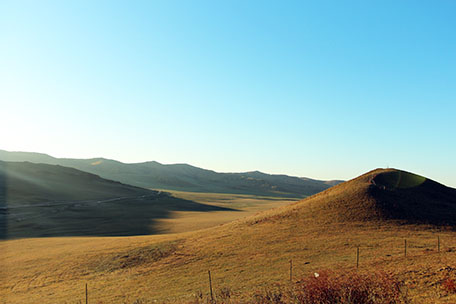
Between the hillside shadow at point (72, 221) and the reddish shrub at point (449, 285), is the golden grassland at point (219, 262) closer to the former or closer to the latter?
the reddish shrub at point (449, 285)

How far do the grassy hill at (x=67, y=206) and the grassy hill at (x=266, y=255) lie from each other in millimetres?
15290

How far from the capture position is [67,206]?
97.8 m

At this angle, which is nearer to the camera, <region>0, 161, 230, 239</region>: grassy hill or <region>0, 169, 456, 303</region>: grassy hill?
<region>0, 169, 456, 303</region>: grassy hill

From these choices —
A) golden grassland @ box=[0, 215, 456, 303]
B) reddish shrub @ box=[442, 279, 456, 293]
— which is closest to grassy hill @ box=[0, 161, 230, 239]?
golden grassland @ box=[0, 215, 456, 303]

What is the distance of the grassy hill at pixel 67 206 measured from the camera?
65.9 m

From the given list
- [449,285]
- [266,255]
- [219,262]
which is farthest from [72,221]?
[449,285]

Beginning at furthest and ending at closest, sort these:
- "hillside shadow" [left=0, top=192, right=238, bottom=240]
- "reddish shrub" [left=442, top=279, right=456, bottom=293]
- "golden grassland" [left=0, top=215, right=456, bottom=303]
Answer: "hillside shadow" [left=0, top=192, right=238, bottom=240]
"golden grassland" [left=0, top=215, right=456, bottom=303]
"reddish shrub" [left=442, top=279, right=456, bottom=293]

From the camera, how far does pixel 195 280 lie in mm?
24734

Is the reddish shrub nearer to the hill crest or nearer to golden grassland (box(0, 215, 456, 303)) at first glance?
golden grassland (box(0, 215, 456, 303))

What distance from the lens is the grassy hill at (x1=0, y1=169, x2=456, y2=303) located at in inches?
843

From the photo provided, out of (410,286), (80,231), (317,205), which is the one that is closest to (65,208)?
(80,231)

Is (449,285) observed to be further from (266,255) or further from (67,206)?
(67,206)

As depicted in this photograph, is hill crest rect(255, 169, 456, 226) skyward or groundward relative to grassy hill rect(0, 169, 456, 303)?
skyward

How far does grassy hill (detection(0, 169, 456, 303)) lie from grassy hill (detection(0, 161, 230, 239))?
15.3 m
